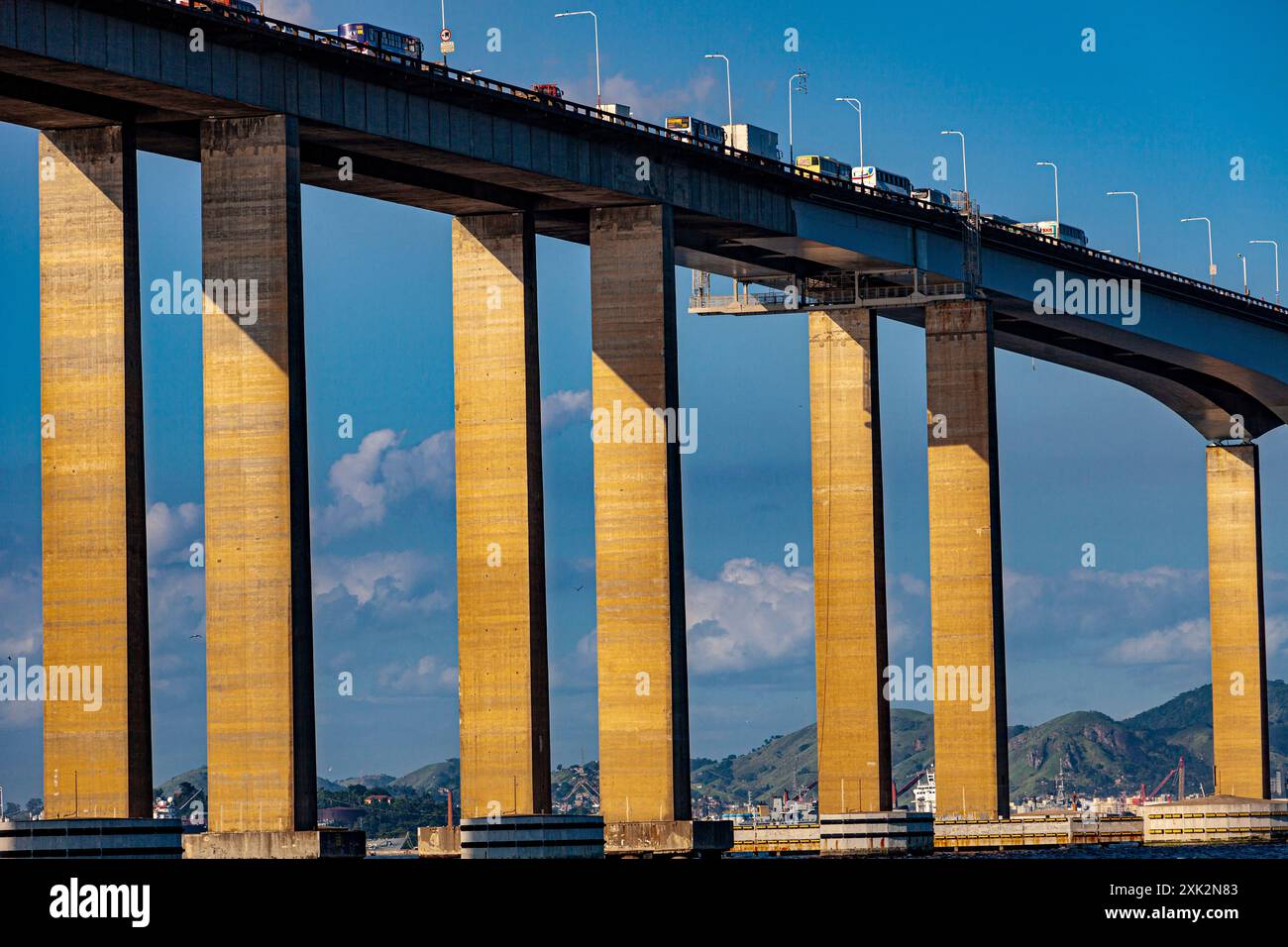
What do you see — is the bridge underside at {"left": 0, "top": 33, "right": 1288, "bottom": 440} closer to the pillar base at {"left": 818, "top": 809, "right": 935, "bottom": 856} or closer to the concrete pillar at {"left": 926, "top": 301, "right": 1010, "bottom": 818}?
the concrete pillar at {"left": 926, "top": 301, "right": 1010, "bottom": 818}

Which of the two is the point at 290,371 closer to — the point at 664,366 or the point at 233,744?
the point at 233,744

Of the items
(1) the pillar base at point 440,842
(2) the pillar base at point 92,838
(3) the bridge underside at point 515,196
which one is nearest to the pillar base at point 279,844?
(2) the pillar base at point 92,838

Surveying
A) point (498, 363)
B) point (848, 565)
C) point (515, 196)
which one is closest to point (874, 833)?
point (848, 565)

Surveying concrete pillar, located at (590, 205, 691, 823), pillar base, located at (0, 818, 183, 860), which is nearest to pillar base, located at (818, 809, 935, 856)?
concrete pillar, located at (590, 205, 691, 823)

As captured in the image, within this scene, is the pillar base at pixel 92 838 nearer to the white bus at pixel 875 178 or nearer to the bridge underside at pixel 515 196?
the bridge underside at pixel 515 196

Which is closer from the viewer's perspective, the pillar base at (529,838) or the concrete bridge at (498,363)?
the pillar base at (529,838)
